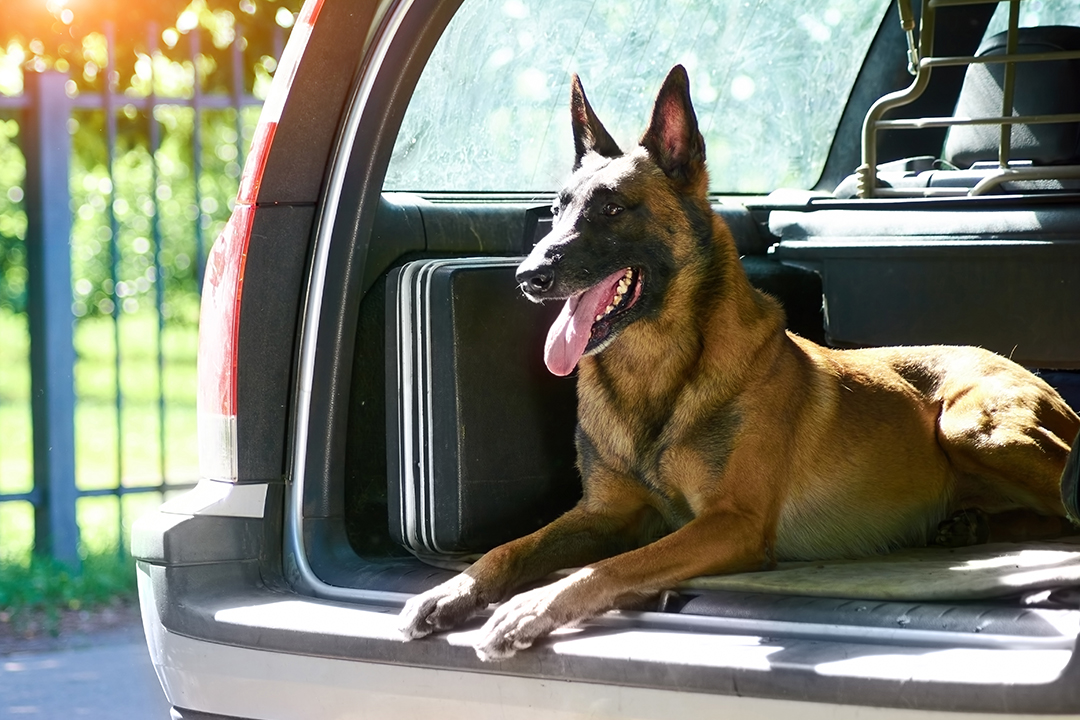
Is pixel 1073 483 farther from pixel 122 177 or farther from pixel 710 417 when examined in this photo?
pixel 122 177

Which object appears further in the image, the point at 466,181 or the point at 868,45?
the point at 868,45

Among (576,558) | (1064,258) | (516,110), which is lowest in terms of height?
(576,558)

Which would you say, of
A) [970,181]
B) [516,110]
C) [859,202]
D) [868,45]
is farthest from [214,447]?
[868,45]

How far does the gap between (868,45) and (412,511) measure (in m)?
2.36

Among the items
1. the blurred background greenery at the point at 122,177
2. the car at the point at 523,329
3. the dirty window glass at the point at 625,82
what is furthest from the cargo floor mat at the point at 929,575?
the blurred background greenery at the point at 122,177

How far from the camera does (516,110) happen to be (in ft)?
11.0

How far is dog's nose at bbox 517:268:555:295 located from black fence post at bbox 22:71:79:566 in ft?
13.9

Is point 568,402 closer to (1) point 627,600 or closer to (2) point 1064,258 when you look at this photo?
(1) point 627,600

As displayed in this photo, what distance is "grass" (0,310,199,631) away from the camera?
5891 mm

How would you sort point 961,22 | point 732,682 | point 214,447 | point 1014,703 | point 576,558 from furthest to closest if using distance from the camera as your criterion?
point 961,22
point 576,558
point 214,447
point 732,682
point 1014,703

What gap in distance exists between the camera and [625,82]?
368 centimetres

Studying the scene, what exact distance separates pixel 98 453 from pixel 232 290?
5002 millimetres

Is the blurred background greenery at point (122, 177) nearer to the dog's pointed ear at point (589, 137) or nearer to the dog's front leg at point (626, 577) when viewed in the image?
the dog's pointed ear at point (589, 137)

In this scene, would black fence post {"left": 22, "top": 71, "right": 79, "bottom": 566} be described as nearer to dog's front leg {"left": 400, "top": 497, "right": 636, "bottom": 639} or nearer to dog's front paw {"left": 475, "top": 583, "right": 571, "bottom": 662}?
dog's front leg {"left": 400, "top": 497, "right": 636, "bottom": 639}
